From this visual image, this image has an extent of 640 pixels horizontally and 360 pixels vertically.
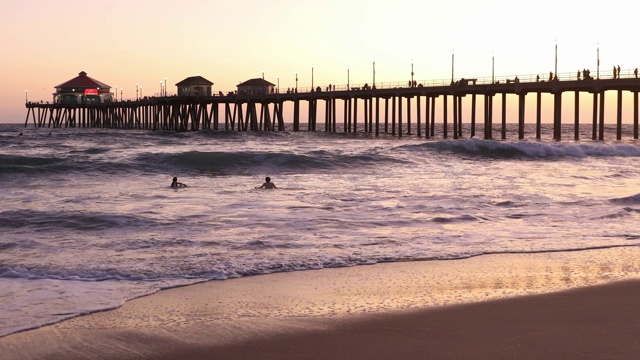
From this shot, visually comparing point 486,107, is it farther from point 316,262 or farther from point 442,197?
point 316,262

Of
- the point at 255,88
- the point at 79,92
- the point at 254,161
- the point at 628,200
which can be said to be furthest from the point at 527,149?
the point at 79,92

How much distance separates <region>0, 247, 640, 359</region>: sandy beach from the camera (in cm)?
557

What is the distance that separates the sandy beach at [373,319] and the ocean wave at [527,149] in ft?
104

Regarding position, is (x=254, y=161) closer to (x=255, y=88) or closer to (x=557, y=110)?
(x=557, y=110)

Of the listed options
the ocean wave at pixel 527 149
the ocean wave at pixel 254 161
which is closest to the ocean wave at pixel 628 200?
the ocean wave at pixel 254 161

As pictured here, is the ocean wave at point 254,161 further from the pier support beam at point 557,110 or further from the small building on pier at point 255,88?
the small building on pier at point 255,88

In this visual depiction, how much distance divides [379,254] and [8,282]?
4252 millimetres

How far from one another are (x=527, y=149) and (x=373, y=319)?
35.0 meters

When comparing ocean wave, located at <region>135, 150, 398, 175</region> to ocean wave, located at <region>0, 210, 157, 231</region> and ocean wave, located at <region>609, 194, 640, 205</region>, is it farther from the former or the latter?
ocean wave, located at <region>0, 210, 157, 231</region>

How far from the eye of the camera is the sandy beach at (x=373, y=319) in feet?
18.3

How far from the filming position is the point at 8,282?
318 inches

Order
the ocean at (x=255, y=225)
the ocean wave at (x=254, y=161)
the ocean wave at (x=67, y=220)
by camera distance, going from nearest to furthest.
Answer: the ocean at (x=255, y=225), the ocean wave at (x=67, y=220), the ocean wave at (x=254, y=161)

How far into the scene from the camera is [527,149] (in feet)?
131

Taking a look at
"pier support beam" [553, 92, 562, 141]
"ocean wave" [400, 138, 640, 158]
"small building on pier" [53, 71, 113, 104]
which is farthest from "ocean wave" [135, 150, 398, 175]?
"small building on pier" [53, 71, 113, 104]
